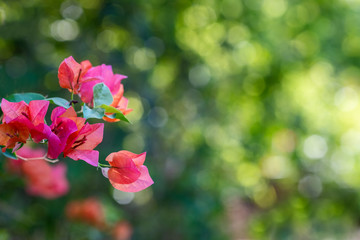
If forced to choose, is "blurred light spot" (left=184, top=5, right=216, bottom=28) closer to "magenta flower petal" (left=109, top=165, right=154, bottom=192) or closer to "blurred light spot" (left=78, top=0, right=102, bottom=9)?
"blurred light spot" (left=78, top=0, right=102, bottom=9)

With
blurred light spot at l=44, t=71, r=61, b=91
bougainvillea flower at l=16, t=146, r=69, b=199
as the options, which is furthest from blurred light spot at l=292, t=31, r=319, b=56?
bougainvillea flower at l=16, t=146, r=69, b=199

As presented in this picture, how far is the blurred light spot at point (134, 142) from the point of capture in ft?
6.08

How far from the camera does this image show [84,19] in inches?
75.1

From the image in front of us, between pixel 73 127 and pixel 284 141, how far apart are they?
3424 millimetres

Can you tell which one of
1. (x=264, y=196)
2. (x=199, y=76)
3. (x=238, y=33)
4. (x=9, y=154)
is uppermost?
(x=9, y=154)

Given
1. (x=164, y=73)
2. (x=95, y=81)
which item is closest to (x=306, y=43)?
(x=164, y=73)

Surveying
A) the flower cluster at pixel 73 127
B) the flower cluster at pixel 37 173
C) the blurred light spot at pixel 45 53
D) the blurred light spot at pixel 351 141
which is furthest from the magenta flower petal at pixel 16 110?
the blurred light spot at pixel 351 141

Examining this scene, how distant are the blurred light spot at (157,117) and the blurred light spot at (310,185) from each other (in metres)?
2.06

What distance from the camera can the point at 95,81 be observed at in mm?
474

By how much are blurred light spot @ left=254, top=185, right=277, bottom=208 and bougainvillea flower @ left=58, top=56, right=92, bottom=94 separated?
3.97 metres

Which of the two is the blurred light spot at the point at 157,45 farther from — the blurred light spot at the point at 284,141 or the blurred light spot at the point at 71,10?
the blurred light spot at the point at 284,141

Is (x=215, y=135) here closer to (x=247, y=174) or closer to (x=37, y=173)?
(x=247, y=174)

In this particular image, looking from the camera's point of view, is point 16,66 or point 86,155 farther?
point 16,66

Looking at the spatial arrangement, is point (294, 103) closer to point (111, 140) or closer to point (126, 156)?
point (111, 140)
